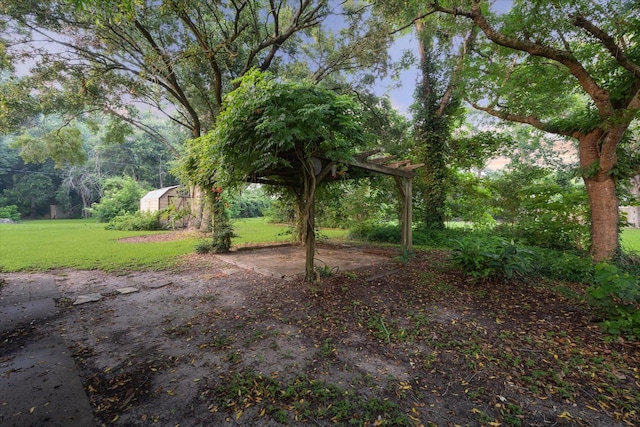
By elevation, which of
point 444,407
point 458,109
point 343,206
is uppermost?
point 458,109

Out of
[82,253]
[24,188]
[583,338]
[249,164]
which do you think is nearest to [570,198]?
[583,338]

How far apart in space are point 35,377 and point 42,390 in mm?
276

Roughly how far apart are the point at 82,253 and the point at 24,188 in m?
29.5

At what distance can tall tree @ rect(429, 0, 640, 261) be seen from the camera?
494 cm

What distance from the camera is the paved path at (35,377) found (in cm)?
179

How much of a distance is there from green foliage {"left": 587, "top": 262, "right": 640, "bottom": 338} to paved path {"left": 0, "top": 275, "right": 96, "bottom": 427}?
4.88 m

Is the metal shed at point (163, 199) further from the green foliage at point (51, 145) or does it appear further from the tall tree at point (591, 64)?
the tall tree at point (591, 64)

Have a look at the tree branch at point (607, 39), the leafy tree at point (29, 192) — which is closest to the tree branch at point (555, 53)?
the tree branch at point (607, 39)

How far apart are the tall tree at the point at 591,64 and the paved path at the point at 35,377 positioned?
7.88m

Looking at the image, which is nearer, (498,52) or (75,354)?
(75,354)

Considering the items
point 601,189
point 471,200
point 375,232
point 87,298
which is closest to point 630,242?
point 471,200

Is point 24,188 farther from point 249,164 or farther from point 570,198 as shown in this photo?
point 570,198

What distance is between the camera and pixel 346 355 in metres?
2.60

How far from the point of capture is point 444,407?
1.93m
